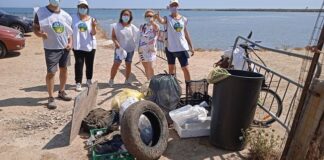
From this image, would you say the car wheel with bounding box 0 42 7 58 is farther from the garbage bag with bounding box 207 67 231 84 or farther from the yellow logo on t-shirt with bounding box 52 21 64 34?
the garbage bag with bounding box 207 67 231 84

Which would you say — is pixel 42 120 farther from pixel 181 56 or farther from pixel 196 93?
pixel 181 56

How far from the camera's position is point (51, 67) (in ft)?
19.4

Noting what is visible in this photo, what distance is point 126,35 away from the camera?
284 inches

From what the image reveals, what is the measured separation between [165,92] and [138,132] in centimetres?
136

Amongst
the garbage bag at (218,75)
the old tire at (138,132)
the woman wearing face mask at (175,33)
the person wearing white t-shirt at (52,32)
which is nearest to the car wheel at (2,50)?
the person wearing white t-shirt at (52,32)

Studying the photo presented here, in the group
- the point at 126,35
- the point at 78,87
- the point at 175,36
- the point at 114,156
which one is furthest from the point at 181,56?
the point at 114,156

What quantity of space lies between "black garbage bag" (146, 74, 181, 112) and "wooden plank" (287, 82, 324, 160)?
6.97 feet

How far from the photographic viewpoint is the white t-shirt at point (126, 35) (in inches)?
283

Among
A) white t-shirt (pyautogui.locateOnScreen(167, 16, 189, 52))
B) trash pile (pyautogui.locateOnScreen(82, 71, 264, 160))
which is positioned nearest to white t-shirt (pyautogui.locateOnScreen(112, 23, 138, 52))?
white t-shirt (pyautogui.locateOnScreen(167, 16, 189, 52))

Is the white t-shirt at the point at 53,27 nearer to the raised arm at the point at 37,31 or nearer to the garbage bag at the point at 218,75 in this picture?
the raised arm at the point at 37,31

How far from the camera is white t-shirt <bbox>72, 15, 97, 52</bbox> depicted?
6.66m

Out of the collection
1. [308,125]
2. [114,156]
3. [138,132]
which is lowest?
[114,156]

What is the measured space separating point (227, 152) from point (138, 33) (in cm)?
370

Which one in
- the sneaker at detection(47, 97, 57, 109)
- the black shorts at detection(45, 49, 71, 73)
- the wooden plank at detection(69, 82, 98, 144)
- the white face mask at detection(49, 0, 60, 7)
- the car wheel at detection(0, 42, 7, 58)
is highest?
the white face mask at detection(49, 0, 60, 7)
